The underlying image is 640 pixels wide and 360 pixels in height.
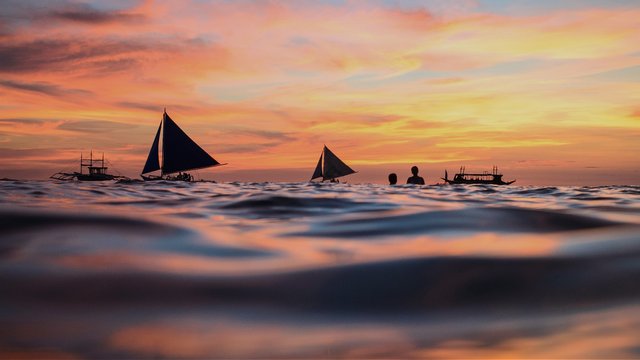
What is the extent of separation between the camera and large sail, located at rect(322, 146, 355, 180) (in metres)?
74.6

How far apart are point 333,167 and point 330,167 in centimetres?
43

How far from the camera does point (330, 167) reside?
245 ft

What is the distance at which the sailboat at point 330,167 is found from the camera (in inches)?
2940

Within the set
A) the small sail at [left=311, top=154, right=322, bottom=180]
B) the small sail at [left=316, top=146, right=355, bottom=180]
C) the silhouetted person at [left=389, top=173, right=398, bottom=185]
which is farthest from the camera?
the small sail at [left=311, top=154, right=322, bottom=180]

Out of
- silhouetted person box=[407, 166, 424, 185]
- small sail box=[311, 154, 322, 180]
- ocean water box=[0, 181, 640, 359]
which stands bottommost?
ocean water box=[0, 181, 640, 359]

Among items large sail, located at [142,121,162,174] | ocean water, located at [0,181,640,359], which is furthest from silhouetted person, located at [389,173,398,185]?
large sail, located at [142,121,162,174]

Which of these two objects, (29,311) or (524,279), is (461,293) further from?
(29,311)

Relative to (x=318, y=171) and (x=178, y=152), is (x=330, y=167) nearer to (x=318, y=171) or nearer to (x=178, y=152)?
(x=318, y=171)

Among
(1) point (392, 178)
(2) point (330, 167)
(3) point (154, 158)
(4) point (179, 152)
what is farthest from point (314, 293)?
(2) point (330, 167)

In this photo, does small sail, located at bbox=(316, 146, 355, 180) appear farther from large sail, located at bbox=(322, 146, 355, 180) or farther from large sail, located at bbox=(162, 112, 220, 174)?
large sail, located at bbox=(162, 112, 220, 174)

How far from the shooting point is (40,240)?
3238 millimetres

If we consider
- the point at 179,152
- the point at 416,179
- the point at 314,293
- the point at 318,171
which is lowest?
the point at 314,293

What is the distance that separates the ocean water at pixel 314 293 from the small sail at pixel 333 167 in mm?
70699

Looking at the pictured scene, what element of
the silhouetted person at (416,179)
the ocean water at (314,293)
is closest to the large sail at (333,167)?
the silhouetted person at (416,179)
